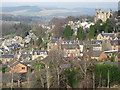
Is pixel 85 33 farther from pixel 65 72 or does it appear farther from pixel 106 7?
pixel 65 72

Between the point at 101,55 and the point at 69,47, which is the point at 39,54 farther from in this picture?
the point at 101,55

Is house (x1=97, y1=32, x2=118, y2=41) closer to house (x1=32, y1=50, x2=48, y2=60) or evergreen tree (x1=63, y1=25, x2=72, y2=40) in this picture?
evergreen tree (x1=63, y1=25, x2=72, y2=40)

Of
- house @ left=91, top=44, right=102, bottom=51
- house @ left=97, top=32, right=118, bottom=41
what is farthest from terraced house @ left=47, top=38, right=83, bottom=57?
house @ left=97, top=32, right=118, bottom=41

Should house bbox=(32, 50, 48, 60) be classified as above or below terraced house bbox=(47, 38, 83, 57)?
below

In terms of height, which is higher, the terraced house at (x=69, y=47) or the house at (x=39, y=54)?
the terraced house at (x=69, y=47)

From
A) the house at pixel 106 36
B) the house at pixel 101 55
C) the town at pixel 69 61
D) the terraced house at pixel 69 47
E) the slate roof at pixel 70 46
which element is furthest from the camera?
the house at pixel 106 36

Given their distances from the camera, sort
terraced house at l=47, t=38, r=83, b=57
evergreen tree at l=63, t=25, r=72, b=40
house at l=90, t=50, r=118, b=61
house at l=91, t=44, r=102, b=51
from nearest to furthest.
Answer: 1. house at l=90, t=50, r=118, b=61
2. house at l=91, t=44, r=102, b=51
3. terraced house at l=47, t=38, r=83, b=57
4. evergreen tree at l=63, t=25, r=72, b=40

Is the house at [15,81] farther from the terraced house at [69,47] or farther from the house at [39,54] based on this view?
the terraced house at [69,47]

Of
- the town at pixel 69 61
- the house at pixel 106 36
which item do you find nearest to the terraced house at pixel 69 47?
the town at pixel 69 61

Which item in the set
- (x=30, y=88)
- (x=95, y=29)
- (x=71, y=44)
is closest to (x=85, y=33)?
(x=95, y=29)
